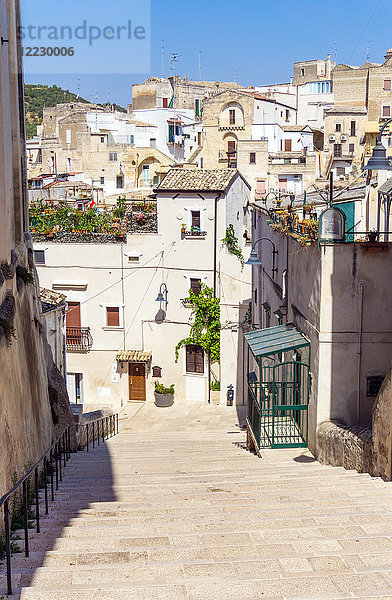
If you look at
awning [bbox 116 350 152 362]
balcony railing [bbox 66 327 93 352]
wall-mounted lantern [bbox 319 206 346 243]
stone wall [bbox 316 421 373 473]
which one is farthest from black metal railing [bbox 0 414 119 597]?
wall-mounted lantern [bbox 319 206 346 243]

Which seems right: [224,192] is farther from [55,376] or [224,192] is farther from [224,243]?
[55,376]

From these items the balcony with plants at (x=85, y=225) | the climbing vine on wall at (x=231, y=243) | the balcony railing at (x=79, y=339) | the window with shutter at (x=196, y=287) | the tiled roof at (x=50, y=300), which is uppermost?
the balcony with plants at (x=85, y=225)

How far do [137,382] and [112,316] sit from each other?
3.06 meters

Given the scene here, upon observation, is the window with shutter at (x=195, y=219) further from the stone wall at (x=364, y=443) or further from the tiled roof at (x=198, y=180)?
the stone wall at (x=364, y=443)

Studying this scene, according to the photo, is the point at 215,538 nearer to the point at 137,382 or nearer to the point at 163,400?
the point at 163,400

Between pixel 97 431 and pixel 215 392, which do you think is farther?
pixel 215 392

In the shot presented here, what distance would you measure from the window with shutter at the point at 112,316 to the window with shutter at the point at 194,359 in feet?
10.5

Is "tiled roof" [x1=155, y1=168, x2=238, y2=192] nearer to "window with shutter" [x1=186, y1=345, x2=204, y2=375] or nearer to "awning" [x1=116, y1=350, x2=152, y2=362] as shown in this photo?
"window with shutter" [x1=186, y1=345, x2=204, y2=375]

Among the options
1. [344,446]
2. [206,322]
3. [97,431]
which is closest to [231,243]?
[206,322]

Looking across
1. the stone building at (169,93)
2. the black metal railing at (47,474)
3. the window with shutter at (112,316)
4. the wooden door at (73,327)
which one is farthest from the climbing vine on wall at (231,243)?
the stone building at (169,93)

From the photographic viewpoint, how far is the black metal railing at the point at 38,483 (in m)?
6.05

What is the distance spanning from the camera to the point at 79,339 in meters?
28.8

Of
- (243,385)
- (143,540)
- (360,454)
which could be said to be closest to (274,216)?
(360,454)

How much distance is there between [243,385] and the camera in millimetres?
27406
